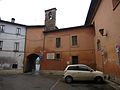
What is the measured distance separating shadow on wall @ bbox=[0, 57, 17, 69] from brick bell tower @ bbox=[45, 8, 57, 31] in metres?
8.35

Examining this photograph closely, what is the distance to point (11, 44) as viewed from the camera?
2627cm

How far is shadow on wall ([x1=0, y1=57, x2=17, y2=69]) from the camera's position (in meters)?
24.9

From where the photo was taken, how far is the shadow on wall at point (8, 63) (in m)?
24.9

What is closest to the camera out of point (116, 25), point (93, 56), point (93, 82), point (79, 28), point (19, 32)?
point (116, 25)

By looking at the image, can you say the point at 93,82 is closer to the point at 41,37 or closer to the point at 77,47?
the point at 77,47

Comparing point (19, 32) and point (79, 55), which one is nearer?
point (79, 55)

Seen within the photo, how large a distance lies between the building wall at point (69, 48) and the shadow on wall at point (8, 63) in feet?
17.2

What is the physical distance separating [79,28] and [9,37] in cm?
1232

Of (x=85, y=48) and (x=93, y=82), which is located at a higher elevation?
(x=85, y=48)

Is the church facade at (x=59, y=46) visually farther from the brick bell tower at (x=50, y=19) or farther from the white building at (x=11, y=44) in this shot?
the white building at (x=11, y=44)

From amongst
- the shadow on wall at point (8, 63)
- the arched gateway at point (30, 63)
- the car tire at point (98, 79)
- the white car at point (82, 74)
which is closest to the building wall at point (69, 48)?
the arched gateway at point (30, 63)

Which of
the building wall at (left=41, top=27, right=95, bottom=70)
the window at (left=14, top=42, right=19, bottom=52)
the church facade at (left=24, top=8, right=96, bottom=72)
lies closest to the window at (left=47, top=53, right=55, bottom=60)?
the church facade at (left=24, top=8, right=96, bottom=72)

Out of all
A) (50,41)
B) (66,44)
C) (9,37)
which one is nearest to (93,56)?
(66,44)

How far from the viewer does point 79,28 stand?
22.8m
